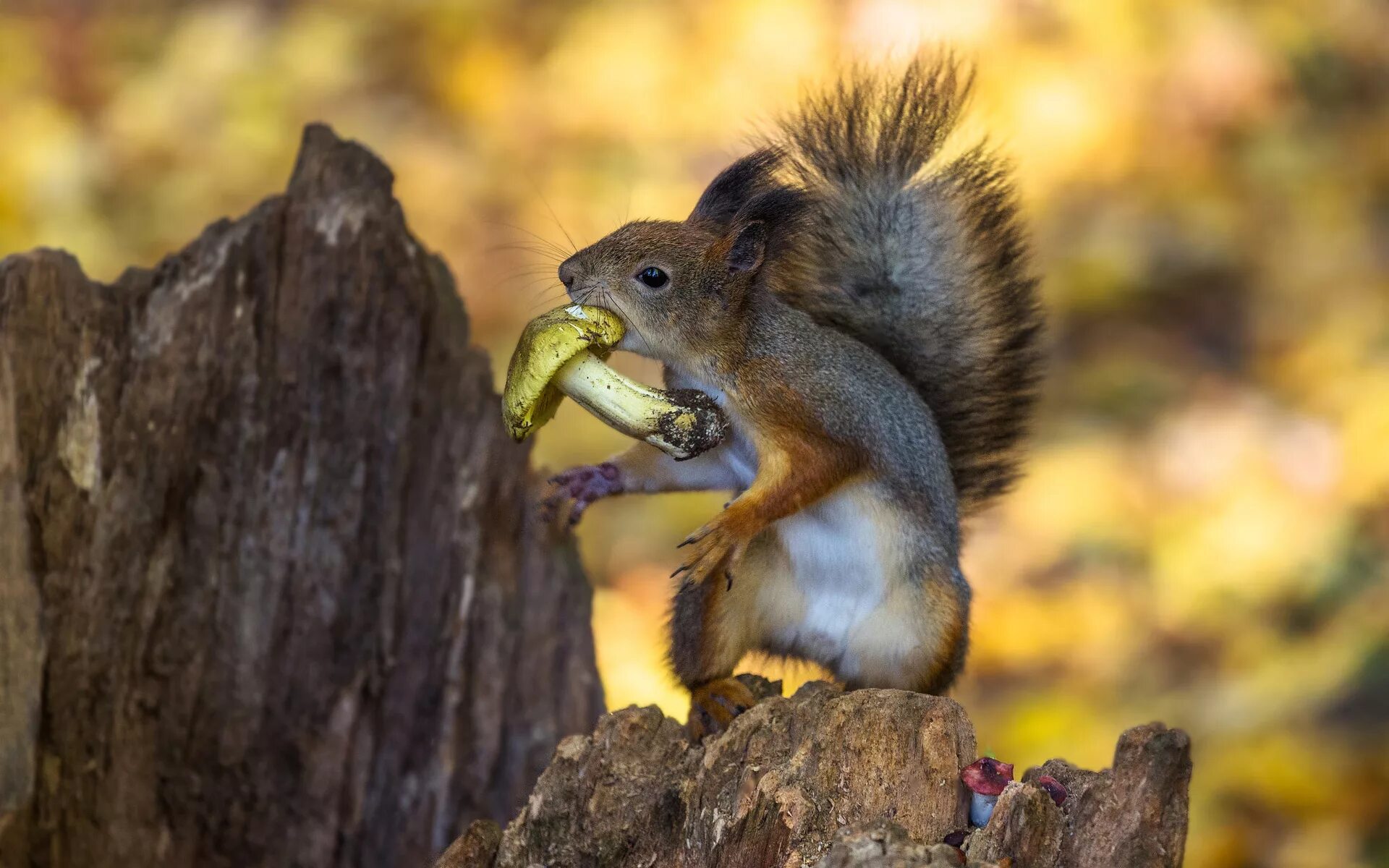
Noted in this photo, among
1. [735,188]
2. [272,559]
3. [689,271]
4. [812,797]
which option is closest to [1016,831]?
[812,797]

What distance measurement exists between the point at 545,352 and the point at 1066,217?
2.57 metres

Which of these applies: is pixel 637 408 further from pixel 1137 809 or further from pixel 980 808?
pixel 1137 809

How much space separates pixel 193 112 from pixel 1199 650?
3012 mm

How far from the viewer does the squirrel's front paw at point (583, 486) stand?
6.91 feet

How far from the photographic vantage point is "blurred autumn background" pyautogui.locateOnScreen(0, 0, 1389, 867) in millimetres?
3172

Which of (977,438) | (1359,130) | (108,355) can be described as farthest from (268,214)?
(1359,130)

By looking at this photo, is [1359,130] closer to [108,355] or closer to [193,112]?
[193,112]

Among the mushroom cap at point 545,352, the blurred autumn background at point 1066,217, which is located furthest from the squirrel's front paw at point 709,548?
the blurred autumn background at point 1066,217

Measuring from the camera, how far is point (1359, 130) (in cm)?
422

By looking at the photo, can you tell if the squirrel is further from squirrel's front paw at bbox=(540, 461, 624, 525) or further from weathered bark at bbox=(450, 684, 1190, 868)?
weathered bark at bbox=(450, 684, 1190, 868)

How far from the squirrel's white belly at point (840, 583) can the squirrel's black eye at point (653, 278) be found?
36 cm

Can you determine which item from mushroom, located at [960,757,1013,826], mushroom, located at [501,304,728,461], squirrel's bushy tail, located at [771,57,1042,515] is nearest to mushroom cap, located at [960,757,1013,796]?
mushroom, located at [960,757,1013,826]

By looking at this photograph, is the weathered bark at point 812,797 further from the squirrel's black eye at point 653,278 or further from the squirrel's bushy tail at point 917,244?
the squirrel's bushy tail at point 917,244

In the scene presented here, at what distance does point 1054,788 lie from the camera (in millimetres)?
1527
